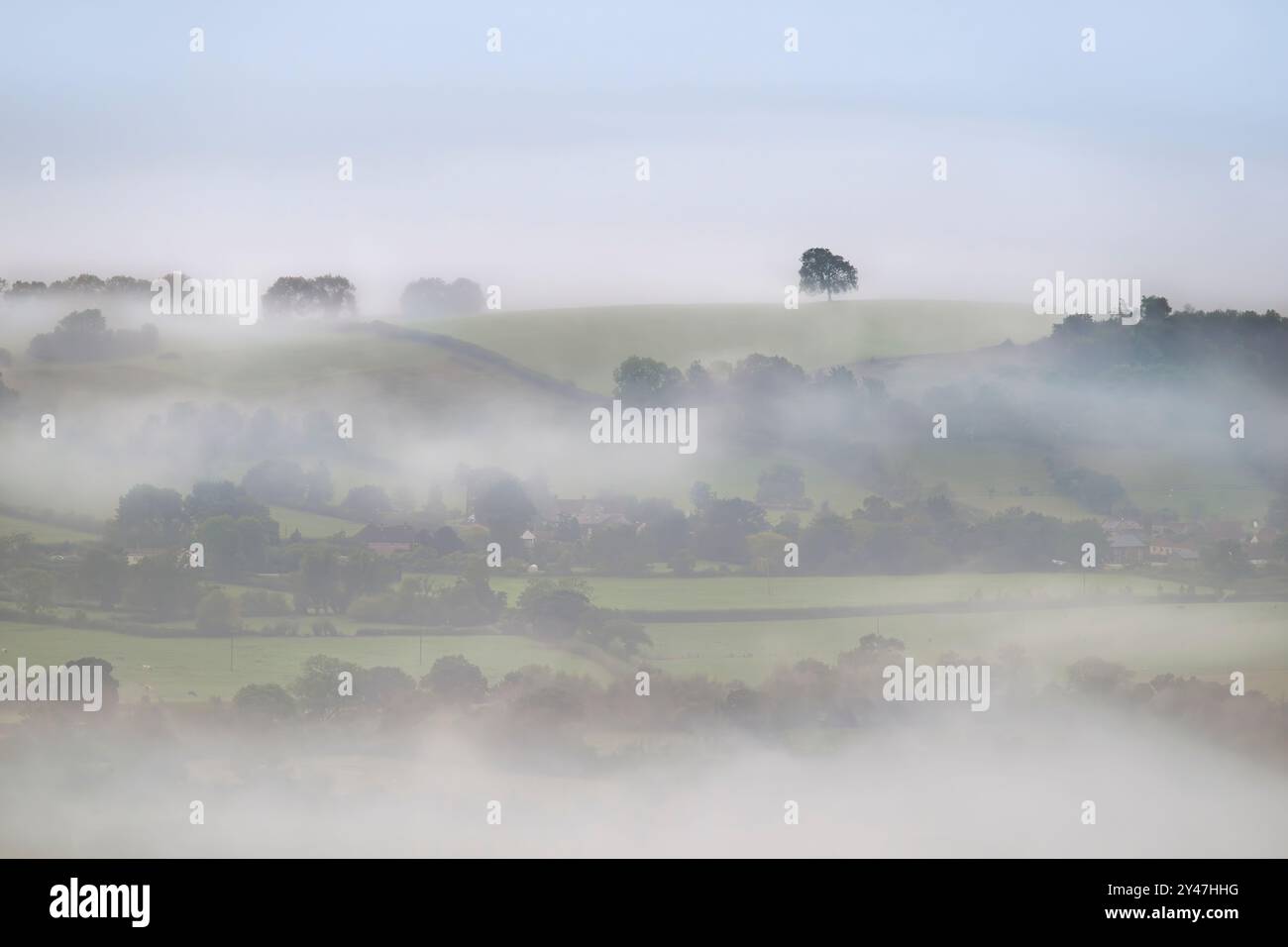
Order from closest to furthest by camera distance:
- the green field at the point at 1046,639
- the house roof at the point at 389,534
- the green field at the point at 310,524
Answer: the green field at the point at 1046,639 < the house roof at the point at 389,534 < the green field at the point at 310,524

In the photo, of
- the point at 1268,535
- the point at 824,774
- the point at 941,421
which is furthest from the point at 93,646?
the point at 1268,535

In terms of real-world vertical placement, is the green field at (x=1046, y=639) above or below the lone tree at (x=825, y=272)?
below

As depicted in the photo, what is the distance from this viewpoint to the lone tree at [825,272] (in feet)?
191

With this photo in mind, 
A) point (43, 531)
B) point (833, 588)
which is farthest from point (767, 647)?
point (43, 531)

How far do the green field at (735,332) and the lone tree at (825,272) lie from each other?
122 centimetres

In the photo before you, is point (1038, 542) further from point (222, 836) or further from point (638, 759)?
point (222, 836)

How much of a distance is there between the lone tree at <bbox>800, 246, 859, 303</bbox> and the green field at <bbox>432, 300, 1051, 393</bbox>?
1219mm

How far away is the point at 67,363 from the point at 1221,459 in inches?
1513

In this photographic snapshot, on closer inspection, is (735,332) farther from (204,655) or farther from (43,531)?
(43,531)

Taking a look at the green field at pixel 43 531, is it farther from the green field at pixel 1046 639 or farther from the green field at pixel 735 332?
the green field at pixel 1046 639

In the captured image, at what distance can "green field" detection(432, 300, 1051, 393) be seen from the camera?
191ft

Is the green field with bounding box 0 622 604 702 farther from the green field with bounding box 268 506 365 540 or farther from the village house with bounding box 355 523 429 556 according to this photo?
the green field with bounding box 268 506 365 540

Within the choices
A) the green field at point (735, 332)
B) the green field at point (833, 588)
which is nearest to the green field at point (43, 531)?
the green field at point (833, 588)

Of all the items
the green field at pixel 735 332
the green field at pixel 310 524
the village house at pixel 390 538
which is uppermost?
the green field at pixel 735 332
